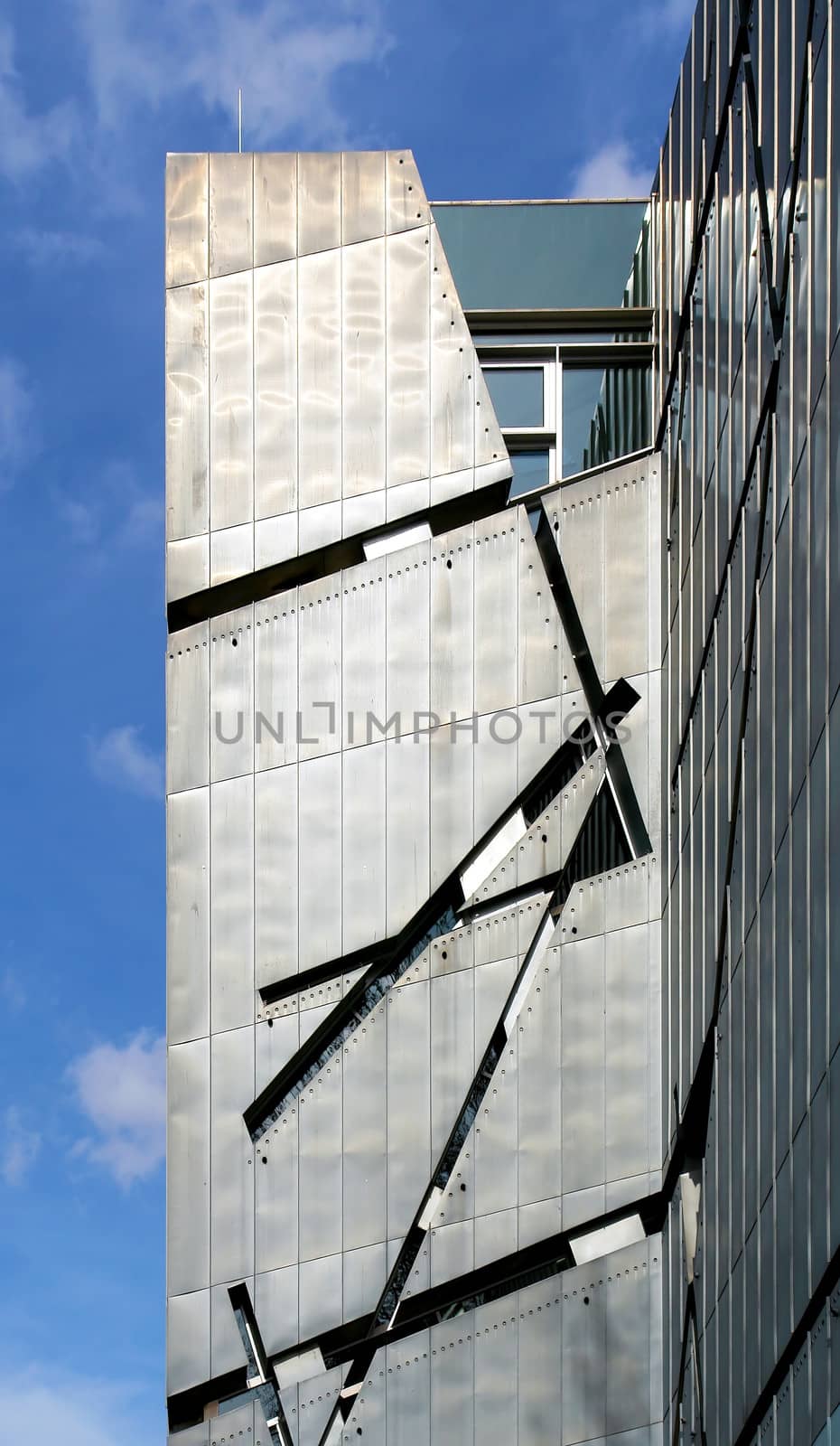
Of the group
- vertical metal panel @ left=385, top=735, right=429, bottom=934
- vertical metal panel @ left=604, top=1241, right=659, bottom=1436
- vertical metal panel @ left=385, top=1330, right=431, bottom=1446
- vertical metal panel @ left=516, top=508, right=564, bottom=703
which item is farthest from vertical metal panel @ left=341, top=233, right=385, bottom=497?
vertical metal panel @ left=385, top=1330, right=431, bottom=1446

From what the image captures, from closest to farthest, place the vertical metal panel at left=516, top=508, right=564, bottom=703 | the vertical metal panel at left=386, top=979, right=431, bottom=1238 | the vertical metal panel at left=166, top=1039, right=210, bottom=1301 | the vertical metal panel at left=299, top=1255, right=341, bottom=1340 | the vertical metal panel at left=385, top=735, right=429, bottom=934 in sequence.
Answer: the vertical metal panel at left=299, top=1255, right=341, bottom=1340, the vertical metal panel at left=386, top=979, right=431, bottom=1238, the vertical metal panel at left=166, top=1039, right=210, bottom=1301, the vertical metal panel at left=385, top=735, right=429, bottom=934, the vertical metal panel at left=516, top=508, right=564, bottom=703

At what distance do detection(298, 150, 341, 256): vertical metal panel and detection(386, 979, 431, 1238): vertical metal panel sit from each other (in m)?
6.82

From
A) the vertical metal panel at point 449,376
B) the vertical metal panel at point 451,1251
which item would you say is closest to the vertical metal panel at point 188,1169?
the vertical metal panel at point 451,1251

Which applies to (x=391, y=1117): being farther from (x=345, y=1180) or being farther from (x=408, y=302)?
(x=408, y=302)

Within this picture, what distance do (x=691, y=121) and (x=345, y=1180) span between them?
9.01 m

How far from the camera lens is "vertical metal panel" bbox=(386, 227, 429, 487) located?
51.6 feet

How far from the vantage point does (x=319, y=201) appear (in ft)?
53.1

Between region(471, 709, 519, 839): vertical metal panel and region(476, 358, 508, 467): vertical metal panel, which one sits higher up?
region(476, 358, 508, 467): vertical metal panel

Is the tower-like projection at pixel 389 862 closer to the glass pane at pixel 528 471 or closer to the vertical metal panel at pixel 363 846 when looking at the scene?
the vertical metal panel at pixel 363 846

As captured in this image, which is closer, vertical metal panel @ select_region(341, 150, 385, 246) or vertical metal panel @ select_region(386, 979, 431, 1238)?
vertical metal panel @ select_region(386, 979, 431, 1238)

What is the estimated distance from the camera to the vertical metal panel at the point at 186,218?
16.1m

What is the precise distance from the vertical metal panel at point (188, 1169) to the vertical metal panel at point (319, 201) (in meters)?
7.32

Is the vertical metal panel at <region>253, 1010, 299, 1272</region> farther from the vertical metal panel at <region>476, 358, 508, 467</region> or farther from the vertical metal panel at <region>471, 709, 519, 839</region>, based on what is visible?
the vertical metal panel at <region>476, 358, 508, 467</region>

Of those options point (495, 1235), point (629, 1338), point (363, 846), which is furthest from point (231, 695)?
point (629, 1338)
